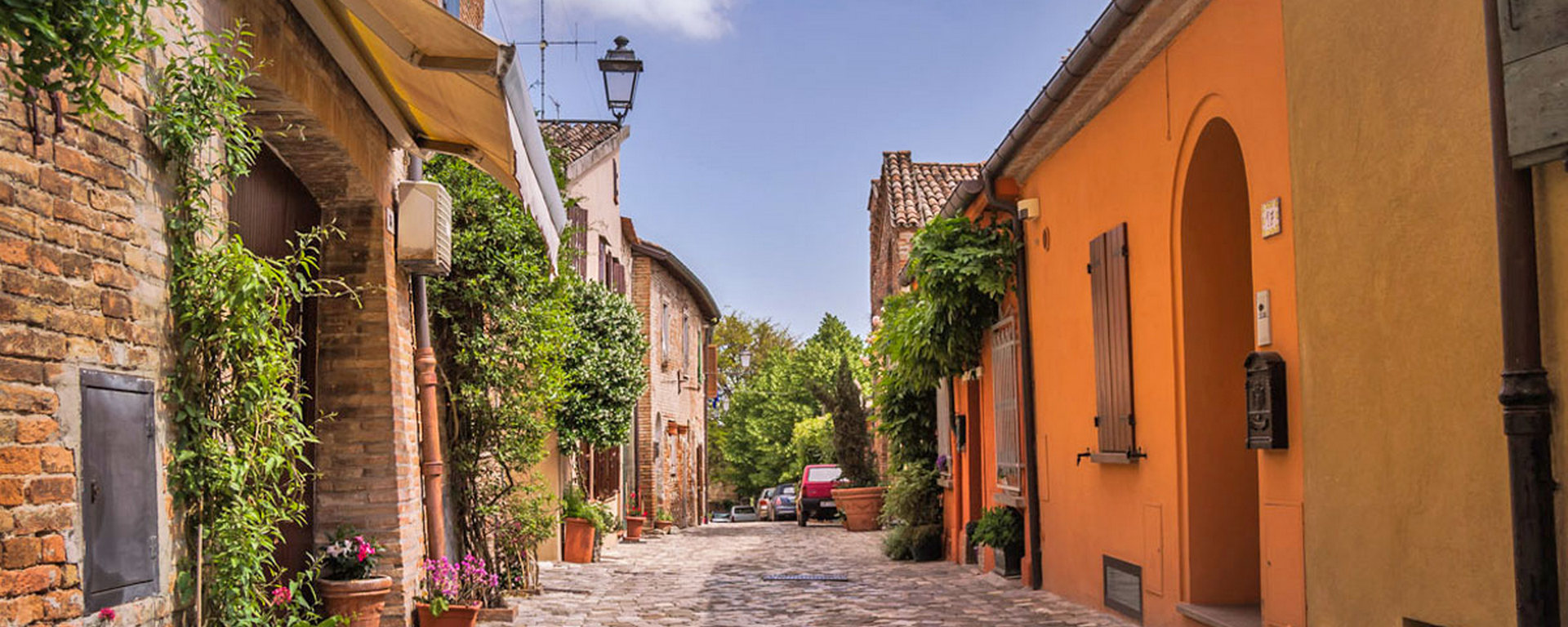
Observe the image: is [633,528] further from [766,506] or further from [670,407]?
[766,506]

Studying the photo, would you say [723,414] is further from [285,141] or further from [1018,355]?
[285,141]

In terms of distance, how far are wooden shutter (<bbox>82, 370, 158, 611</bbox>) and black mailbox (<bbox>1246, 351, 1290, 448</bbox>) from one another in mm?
4558

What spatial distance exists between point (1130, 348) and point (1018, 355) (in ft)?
10.6

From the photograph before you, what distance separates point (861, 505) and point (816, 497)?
6.07 m

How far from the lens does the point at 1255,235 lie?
21.4ft

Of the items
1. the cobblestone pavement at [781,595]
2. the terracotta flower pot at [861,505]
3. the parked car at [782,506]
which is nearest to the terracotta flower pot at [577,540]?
the cobblestone pavement at [781,595]

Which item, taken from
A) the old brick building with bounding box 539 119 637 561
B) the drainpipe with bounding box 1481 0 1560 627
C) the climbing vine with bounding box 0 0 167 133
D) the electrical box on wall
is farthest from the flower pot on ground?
the drainpipe with bounding box 1481 0 1560 627

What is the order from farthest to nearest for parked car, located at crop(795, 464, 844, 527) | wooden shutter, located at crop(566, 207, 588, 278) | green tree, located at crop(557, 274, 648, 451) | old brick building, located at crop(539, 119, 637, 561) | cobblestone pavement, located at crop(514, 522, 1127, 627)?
parked car, located at crop(795, 464, 844, 527) → wooden shutter, located at crop(566, 207, 588, 278) → old brick building, located at crop(539, 119, 637, 561) → green tree, located at crop(557, 274, 648, 451) → cobblestone pavement, located at crop(514, 522, 1127, 627)

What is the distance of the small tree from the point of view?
24.5 m

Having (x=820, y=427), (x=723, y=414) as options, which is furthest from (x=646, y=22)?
(x=723, y=414)

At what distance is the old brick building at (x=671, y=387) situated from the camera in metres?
25.0

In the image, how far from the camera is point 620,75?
19125 millimetres

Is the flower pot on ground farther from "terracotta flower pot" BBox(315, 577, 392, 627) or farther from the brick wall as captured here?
"terracotta flower pot" BBox(315, 577, 392, 627)

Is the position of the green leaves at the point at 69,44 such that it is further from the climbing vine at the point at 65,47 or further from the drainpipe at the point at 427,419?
the drainpipe at the point at 427,419
